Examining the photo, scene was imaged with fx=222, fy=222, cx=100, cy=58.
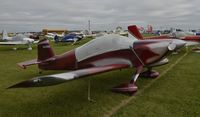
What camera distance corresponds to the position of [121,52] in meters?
6.88

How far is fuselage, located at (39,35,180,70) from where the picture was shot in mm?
6828

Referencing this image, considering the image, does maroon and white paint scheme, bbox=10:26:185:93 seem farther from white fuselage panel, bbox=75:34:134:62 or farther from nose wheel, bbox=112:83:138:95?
nose wheel, bbox=112:83:138:95

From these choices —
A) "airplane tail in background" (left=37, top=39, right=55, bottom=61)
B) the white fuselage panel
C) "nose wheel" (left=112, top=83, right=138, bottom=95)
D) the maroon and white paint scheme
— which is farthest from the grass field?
"airplane tail in background" (left=37, top=39, right=55, bottom=61)

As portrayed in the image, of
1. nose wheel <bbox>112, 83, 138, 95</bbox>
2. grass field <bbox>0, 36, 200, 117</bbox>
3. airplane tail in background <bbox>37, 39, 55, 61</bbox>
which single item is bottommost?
grass field <bbox>0, 36, 200, 117</bbox>

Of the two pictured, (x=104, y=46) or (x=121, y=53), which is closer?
(x=121, y=53)

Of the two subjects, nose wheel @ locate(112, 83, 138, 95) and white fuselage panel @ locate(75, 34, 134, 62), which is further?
white fuselage panel @ locate(75, 34, 134, 62)

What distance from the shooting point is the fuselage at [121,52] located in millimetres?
6828

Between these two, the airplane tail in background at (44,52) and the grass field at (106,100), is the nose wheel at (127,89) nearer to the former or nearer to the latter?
the grass field at (106,100)

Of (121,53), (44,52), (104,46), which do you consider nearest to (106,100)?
(121,53)

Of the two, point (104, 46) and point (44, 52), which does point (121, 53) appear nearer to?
point (104, 46)

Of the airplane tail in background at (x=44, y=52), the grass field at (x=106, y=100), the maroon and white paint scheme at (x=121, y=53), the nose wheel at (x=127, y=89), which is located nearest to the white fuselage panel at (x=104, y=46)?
the maroon and white paint scheme at (x=121, y=53)

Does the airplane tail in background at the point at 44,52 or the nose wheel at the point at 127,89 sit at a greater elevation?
the airplane tail in background at the point at 44,52

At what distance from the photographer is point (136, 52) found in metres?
6.83

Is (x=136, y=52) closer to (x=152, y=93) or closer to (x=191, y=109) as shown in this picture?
(x=152, y=93)
